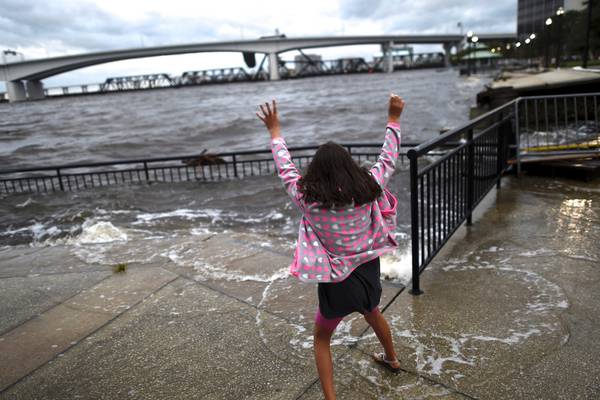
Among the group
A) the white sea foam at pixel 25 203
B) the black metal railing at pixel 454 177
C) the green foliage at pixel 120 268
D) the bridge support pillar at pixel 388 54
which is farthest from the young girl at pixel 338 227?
the bridge support pillar at pixel 388 54

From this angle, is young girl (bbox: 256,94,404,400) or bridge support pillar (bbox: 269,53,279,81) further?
bridge support pillar (bbox: 269,53,279,81)

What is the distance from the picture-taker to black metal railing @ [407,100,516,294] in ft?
11.3

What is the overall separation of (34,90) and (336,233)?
5111 inches

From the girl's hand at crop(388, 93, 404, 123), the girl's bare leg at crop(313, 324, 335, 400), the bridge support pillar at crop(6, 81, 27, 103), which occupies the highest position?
the bridge support pillar at crop(6, 81, 27, 103)

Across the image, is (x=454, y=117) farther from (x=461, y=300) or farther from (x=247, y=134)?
(x=461, y=300)

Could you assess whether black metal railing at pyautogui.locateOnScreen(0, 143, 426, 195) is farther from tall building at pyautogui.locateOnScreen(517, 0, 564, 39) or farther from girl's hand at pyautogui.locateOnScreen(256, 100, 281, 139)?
tall building at pyautogui.locateOnScreen(517, 0, 564, 39)

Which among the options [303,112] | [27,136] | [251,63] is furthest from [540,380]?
[251,63]

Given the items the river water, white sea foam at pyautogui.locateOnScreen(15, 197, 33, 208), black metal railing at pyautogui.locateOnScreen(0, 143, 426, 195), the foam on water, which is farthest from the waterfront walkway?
white sea foam at pyautogui.locateOnScreen(15, 197, 33, 208)

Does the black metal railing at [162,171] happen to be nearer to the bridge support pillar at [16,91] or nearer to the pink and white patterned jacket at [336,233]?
the pink and white patterned jacket at [336,233]

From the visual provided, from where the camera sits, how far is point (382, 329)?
8.24ft

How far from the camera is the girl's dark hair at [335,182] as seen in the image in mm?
2045

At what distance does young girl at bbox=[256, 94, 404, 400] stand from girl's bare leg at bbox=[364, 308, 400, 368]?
2 centimetres

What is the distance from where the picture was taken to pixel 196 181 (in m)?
13.3

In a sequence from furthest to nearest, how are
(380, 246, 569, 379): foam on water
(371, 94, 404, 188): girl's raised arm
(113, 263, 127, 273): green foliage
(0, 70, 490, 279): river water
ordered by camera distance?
(0, 70, 490, 279): river water
(113, 263, 127, 273): green foliage
(380, 246, 569, 379): foam on water
(371, 94, 404, 188): girl's raised arm
